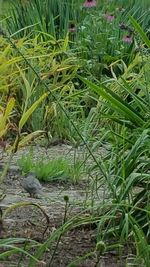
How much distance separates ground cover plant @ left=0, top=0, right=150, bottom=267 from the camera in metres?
3.47

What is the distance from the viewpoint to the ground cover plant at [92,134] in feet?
11.4

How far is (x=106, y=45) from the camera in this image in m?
8.55

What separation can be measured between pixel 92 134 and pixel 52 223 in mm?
959

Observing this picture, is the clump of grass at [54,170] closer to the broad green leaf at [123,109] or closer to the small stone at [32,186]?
the small stone at [32,186]

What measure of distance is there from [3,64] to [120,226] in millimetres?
1540

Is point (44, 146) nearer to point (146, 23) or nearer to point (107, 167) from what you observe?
point (107, 167)

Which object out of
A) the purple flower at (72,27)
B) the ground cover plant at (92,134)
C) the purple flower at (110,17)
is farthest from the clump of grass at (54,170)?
the purple flower at (110,17)

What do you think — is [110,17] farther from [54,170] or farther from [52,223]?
[52,223]

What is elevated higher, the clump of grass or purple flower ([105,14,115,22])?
purple flower ([105,14,115,22])

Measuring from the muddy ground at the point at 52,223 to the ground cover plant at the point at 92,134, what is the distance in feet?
0.04

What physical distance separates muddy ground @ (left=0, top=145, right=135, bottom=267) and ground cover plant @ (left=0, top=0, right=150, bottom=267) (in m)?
0.01

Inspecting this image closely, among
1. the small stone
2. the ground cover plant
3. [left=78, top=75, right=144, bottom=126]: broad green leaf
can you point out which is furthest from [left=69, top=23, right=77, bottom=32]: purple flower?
[left=78, top=75, right=144, bottom=126]: broad green leaf

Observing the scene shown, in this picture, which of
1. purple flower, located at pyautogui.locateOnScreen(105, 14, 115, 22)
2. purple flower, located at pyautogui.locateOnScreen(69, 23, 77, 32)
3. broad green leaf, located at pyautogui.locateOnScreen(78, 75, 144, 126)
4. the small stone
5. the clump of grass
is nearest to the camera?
broad green leaf, located at pyautogui.locateOnScreen(78, 75, 144, 126)

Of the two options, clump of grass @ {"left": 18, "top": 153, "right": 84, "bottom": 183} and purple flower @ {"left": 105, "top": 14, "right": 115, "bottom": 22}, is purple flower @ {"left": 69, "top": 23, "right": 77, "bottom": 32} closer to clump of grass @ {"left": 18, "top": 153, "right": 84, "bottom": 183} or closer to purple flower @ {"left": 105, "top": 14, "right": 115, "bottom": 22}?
purple flower @ {"left": 105, "top": 14, "right": 115, "bottom": 22}
